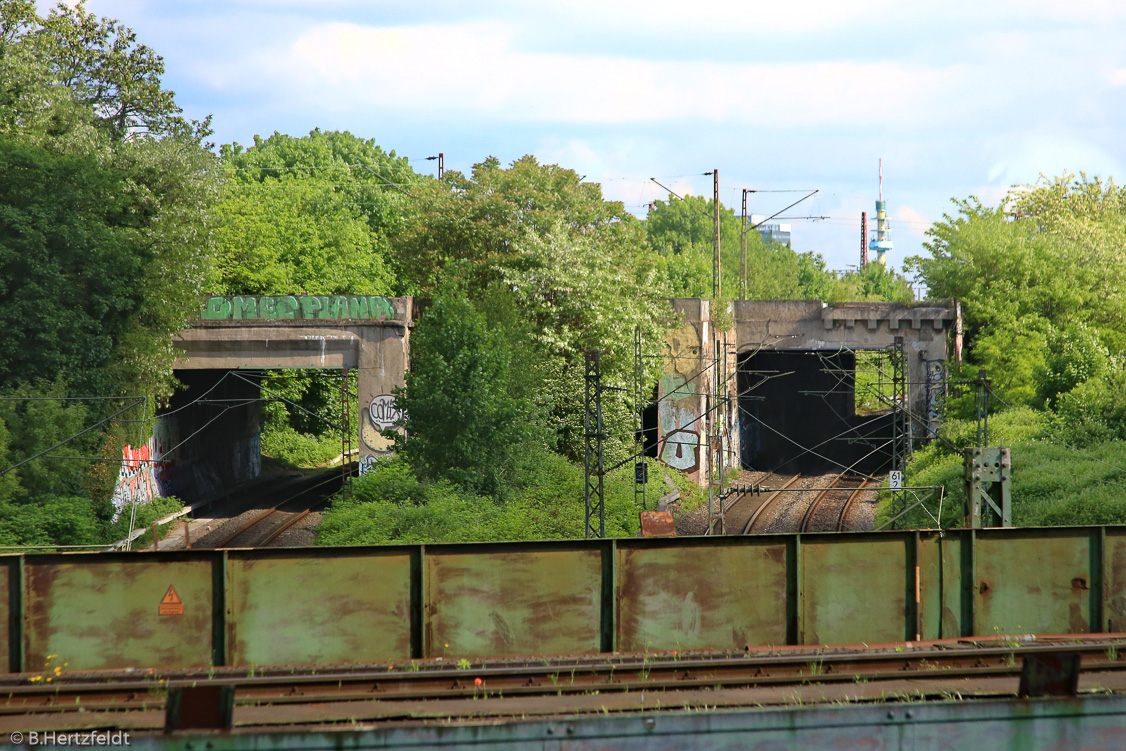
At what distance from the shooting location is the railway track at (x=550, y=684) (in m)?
9.23

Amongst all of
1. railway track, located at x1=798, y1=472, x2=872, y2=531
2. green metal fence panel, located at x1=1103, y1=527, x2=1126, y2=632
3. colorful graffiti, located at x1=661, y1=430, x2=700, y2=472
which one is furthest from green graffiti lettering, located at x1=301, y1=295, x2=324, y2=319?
green metal fence panel, located at x1=1103, y1=527, x2=1126, y2=632

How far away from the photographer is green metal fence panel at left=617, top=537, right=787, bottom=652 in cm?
1266

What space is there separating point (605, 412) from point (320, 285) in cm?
2060

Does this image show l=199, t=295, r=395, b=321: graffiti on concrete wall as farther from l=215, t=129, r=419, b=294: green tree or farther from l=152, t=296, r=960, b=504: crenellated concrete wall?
l=215, t=129, r=419, b=294: green tree

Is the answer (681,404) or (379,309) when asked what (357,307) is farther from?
(681,404)

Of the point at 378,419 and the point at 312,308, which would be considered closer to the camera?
the point at 378,419

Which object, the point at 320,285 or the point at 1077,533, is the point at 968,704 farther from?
the point at 320,285

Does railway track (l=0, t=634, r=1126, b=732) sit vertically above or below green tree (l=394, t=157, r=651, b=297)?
below

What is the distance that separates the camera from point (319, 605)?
12.2 meters

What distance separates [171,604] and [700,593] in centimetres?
727

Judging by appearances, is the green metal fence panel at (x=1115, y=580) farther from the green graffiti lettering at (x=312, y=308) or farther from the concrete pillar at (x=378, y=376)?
the green graffiti lettering at (x=312, y=308)

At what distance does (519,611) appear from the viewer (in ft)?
40.9

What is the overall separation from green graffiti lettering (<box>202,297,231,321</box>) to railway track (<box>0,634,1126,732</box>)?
2514 centimetres

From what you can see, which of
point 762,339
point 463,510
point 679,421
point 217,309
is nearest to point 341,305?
point 217,309
